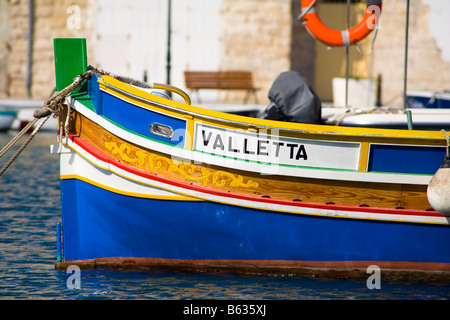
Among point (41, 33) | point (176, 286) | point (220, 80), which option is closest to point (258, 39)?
point (220, 80)

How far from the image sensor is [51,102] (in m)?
6.37

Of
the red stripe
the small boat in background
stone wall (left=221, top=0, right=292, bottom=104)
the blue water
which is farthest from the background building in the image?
the red stripe

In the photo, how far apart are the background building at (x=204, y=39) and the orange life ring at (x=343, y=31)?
44.9 ft

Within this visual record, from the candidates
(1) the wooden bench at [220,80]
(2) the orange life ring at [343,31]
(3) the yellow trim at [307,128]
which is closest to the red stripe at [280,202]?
(3) the yellow trim at [307,128]

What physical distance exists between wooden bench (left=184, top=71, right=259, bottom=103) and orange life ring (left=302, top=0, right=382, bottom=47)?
13.1 meters

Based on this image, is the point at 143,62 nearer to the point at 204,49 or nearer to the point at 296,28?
the point at 204,49

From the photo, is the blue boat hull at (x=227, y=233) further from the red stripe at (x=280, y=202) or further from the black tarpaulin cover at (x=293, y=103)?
the black tarpaulin cover at (x=293, y=103)

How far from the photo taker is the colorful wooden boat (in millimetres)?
6250

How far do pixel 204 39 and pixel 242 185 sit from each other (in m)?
16.6

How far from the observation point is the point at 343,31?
8477mm

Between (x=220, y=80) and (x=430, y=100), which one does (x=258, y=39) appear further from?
(x=430, y=100)

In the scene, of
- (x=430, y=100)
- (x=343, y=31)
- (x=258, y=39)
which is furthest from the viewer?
(x=258, y=39)

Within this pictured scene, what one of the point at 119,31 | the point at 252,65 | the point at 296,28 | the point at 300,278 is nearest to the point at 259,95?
the point at 252,65
